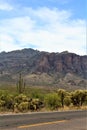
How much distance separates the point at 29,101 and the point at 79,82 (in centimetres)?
15013

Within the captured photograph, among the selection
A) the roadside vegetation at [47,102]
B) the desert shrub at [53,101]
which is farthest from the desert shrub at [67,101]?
the desert shrub at [53,101]

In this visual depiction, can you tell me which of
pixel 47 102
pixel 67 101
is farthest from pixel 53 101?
pixel 67 101

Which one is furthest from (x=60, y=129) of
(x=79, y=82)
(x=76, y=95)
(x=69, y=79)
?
(x=69, y=79)

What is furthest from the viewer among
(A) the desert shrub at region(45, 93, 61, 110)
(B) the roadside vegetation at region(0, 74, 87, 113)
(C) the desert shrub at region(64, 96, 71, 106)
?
(C) the desert shrub at region(64, 96, 71, 106)

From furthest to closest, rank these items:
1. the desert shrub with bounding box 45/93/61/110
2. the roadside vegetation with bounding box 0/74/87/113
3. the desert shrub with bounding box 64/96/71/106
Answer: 1. the desert shrub with bounding box 64/96/71/106
2. the desert shrub with bounding box 45/93/61/110
3. the roadside vegetation with bounding box 0/74/87/113

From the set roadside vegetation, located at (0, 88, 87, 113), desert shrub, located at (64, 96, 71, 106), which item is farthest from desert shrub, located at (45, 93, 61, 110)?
desert shrub, located at (64, 96, 71, 106)

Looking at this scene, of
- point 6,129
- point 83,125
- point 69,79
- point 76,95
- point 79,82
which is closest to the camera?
point 6,129

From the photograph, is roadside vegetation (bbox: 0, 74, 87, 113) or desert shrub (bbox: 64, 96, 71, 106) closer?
roadside vegetation (bbox: 0, 74, 87, 113)

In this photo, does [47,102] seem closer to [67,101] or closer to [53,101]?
[53,101]

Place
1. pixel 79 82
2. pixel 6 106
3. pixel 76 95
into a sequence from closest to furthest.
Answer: pixel 6 106
pixel 76 95
pixel 79 82

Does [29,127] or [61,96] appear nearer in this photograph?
[29,127]

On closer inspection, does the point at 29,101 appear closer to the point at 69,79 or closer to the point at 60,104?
the point at 60,104

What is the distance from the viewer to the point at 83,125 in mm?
13477

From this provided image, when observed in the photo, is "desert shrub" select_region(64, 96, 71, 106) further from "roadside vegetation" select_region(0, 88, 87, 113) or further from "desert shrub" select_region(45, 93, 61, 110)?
"desert shrub" select_region(45, 93, 61, 110)
